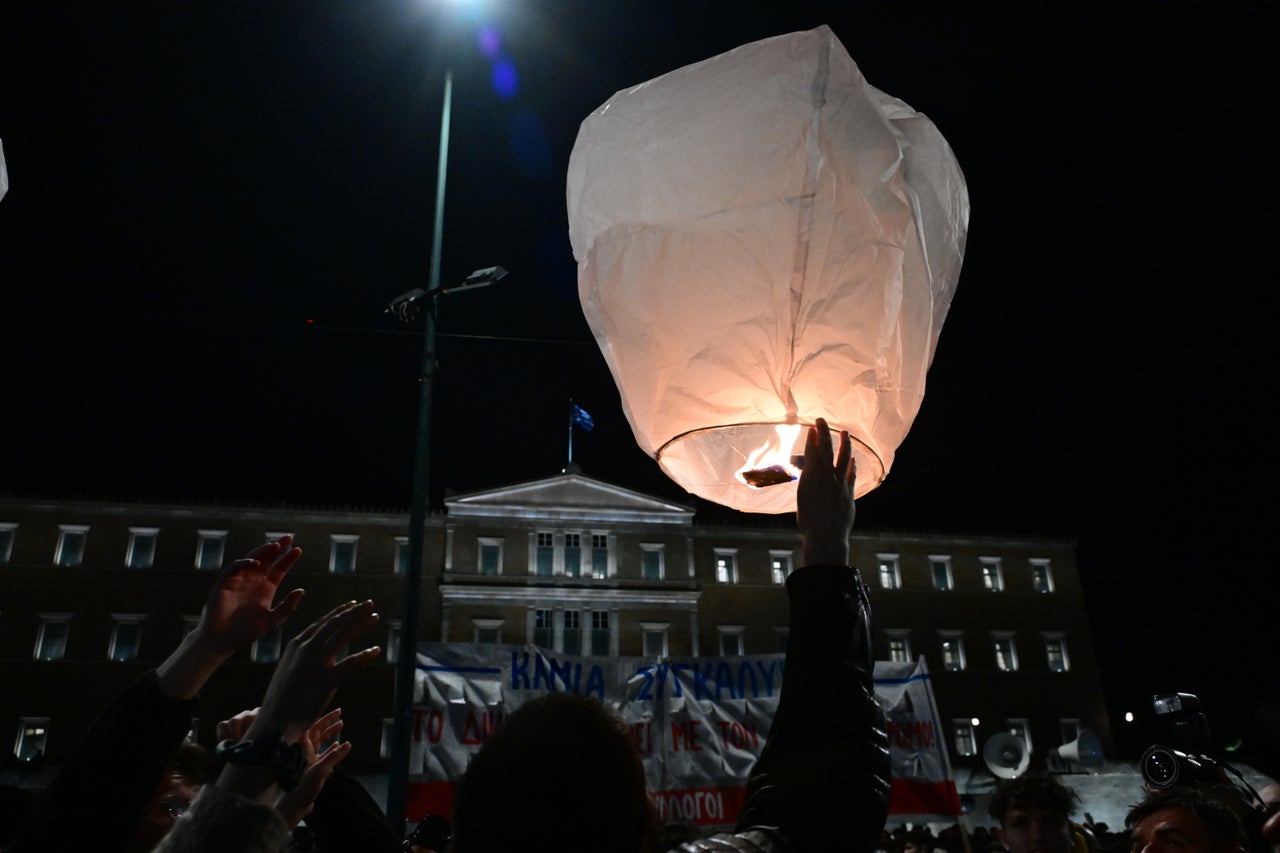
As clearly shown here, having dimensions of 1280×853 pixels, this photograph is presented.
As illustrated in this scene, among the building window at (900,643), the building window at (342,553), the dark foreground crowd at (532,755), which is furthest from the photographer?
the building window at (900,643)

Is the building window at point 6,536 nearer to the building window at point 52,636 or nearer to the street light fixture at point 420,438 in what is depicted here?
the building window at point 52,636

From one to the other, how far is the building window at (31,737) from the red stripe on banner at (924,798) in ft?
105

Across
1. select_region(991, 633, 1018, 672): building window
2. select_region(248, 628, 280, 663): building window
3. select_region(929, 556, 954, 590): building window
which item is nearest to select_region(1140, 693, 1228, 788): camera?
select_region(248, 628, 280, 663): building window

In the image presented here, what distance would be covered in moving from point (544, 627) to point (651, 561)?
209 inches

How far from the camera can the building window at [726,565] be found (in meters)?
38.2

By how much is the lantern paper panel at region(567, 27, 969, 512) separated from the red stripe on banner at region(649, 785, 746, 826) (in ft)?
20.7

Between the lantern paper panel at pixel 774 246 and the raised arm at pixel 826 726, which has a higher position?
the lantern paper panel at pixel 774 246

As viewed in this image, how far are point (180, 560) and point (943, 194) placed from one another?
37.5 metres

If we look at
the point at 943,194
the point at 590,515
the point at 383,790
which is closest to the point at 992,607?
the point at 590,515

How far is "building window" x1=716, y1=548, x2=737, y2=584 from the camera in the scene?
38.2 meters

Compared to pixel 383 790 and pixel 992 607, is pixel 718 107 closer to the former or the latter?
pixel 383 790

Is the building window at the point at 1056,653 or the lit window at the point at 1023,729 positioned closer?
the lit window at the point at 1023,729

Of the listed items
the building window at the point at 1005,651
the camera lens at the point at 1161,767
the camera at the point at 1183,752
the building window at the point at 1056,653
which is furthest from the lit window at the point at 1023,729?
the camera lens at the point at 1161,767

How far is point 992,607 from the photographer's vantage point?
130 ft
